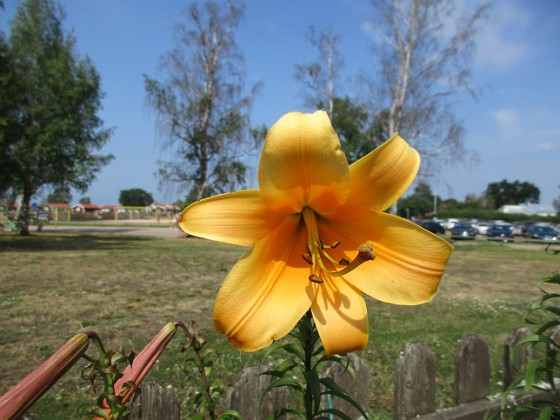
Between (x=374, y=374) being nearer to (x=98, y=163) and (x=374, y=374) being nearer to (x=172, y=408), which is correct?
(x=172, y=408)

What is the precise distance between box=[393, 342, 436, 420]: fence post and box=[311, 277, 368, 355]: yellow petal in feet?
4.15

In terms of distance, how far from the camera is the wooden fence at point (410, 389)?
135 cm

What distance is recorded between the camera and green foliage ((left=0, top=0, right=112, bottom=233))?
47.1 feet

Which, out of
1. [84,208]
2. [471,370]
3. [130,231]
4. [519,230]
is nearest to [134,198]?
[84,208]

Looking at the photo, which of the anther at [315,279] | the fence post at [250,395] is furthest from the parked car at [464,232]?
the anther at [315,279]

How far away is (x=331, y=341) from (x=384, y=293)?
0.39ft

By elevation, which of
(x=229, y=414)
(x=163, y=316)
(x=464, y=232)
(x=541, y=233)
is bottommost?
(x=541, y=233)

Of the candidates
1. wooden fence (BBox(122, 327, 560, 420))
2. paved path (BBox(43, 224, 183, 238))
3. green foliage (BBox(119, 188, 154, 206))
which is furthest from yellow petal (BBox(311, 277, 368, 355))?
green foliage (BBox(119, 188, 154, 206))

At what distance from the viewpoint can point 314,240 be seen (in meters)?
0.73

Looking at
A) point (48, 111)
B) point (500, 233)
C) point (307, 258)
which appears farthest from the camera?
point (500, 233)

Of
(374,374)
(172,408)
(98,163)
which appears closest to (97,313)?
(374,374)

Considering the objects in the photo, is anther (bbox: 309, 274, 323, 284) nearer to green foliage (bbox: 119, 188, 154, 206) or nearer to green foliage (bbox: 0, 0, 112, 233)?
green foliage (bbox: 0, 0, 112, 233)

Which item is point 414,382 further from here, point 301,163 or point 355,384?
point 301,163

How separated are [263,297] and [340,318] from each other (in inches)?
4.7
